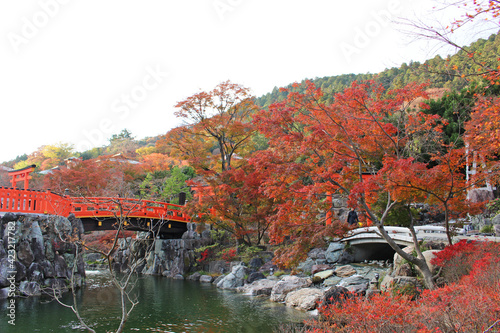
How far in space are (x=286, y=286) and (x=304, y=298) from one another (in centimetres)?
153

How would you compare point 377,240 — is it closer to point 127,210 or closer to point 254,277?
point 254,277

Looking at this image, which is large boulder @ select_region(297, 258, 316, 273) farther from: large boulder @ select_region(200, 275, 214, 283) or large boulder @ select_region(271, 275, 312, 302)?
large boulder @ select_region(200, 275, 214, 283)

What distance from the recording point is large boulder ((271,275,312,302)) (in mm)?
11547

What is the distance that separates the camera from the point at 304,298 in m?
10.5

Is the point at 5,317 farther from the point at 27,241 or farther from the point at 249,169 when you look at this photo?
the point at 249,169

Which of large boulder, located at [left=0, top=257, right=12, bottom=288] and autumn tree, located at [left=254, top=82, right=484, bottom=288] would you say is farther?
large boulder, located at [left=0, top=257, right=12, bottom=288]

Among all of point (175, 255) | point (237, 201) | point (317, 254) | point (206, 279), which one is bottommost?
point (206, 279)

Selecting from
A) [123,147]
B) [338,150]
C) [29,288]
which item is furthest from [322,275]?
[123,147]

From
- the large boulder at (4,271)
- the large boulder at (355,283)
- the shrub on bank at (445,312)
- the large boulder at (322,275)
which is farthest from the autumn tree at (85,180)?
the shrub on bank at (445,312)

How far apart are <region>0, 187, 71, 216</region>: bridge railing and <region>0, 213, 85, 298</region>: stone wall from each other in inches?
11.9

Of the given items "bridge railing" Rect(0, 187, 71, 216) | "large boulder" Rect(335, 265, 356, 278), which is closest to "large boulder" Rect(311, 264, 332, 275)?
"large boulder" Rect(335, 265, 356, 278)

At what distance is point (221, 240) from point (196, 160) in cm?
505

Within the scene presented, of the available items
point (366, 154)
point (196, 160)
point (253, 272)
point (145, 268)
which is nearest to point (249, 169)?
point (196, 160)

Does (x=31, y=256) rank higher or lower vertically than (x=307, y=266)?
higher
